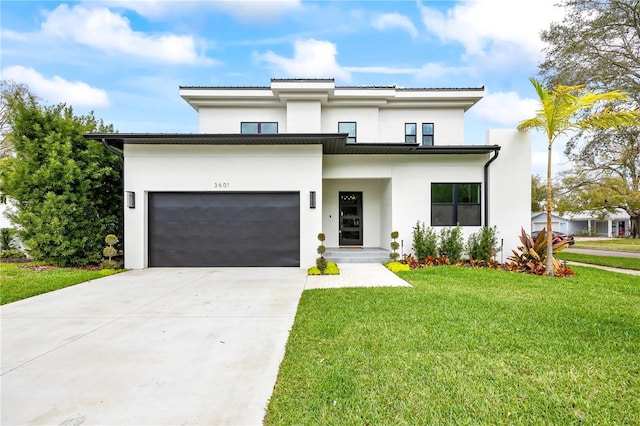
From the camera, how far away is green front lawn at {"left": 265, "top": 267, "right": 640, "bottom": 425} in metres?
2.27

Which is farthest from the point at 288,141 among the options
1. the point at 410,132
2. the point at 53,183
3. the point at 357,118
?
the point at 53,183

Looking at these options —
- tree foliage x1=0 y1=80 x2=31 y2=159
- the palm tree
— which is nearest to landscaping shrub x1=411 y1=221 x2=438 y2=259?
the palm tree

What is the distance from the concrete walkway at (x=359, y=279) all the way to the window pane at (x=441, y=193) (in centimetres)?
319

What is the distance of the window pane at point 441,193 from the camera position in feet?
32.9

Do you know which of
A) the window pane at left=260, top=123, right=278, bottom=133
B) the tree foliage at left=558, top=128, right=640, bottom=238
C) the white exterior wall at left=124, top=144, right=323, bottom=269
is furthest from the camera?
the tree foliage at left=558, top=128, right=640, bottom=238

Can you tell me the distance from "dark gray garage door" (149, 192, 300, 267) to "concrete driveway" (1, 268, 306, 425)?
3.12 meters

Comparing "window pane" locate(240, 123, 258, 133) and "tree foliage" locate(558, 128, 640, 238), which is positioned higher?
"window pane" locate(240, 123, 258, 133)

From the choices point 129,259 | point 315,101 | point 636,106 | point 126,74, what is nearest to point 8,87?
point 126,74

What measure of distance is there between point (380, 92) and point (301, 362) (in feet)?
35.9

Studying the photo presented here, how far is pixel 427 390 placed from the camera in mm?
2518

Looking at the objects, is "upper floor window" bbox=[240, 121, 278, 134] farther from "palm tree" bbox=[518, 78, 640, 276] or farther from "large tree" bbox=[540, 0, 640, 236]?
"large tree" bbox=[540, 0, 640, 236]

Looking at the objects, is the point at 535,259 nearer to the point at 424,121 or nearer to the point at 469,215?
the point at 469,215

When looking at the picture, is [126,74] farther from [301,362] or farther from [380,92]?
[301,362]

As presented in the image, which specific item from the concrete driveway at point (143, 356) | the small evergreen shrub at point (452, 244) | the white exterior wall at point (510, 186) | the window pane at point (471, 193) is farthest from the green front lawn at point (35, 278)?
the white exterior wall at point (510, 186)
